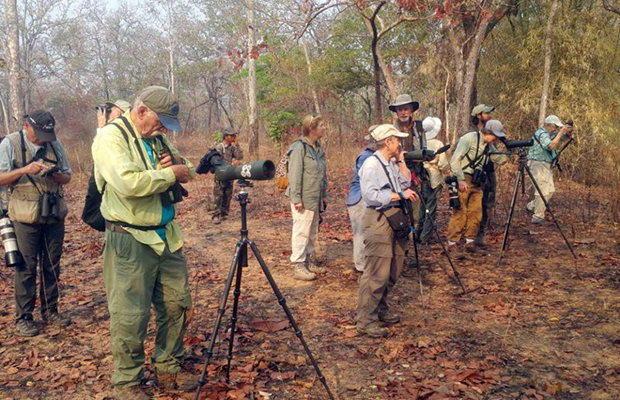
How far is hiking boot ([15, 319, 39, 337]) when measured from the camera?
4492 mm

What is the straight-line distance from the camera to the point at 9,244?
169 inches

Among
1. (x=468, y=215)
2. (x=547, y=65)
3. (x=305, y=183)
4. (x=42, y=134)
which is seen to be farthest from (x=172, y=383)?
(x=547, y=65)

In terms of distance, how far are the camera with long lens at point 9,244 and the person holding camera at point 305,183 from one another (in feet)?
9.62

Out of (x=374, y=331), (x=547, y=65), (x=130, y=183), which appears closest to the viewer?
(x=130, y=183)

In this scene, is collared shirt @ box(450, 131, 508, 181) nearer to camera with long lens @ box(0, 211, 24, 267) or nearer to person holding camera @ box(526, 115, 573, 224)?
person holding camera @ box(526, 115, 573, 224)

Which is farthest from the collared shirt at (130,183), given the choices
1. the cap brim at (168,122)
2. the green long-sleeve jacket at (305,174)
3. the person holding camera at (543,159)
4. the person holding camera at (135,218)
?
the person holding camera at (543,159)

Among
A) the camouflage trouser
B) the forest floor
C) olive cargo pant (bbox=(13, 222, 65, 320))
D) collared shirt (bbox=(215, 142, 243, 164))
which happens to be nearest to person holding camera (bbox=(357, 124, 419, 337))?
the forest floor

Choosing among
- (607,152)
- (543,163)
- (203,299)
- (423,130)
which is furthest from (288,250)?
(607,152)

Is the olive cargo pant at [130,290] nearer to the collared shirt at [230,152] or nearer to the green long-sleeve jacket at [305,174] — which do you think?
the green long-sleeve jacket at [305,174]

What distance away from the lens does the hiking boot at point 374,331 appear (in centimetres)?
441

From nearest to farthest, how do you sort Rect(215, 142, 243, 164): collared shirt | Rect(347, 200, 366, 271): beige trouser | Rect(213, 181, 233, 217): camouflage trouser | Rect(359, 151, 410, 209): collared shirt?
Rect(359, 151, 410, 209): collared shirt → Rect(347, 200, 366, 271): beige trouser → Rect(213, 181, 233, 217): camouflage trouser → Rect(215, 142, 243, 164): collared shirt

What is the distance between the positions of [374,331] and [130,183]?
8.50 ft

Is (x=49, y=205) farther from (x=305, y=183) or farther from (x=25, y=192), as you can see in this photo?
(x=305, y=183)

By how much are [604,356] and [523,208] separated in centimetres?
599
